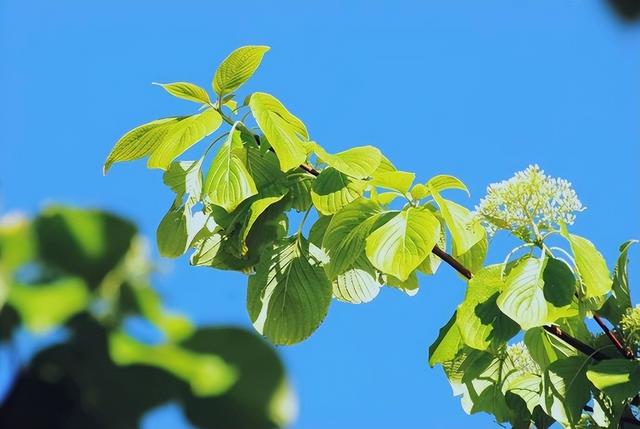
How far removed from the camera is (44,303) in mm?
133

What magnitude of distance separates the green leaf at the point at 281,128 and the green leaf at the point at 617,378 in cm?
50

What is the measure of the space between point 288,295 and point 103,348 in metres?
1.02

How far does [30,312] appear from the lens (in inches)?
5.2

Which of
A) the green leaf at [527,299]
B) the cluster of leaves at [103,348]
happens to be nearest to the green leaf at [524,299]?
the green leaf at [527,299]

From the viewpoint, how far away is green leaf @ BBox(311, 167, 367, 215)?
1.12 metres

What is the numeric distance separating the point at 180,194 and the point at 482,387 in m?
0.54

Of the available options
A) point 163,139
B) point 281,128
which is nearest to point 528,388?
point 281,128

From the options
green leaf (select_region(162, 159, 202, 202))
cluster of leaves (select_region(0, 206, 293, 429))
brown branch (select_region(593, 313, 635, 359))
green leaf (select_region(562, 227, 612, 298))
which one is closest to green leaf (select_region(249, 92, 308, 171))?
green leaf (select_region(162, 159, 202, 202))

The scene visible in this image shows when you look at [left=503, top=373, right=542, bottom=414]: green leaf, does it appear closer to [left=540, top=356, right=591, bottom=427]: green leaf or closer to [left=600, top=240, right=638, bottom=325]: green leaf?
[left=540, top=356, right=591, bottom=427]: green leaf

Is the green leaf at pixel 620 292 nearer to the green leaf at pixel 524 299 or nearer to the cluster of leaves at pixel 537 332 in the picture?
the cluster of leaves at pixel 537 332

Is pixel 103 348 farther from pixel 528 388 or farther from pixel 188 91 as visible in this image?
pixel 528 388

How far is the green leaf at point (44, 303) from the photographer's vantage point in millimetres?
132

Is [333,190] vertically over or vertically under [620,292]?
under

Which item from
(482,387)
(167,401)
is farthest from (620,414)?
(167,401)
